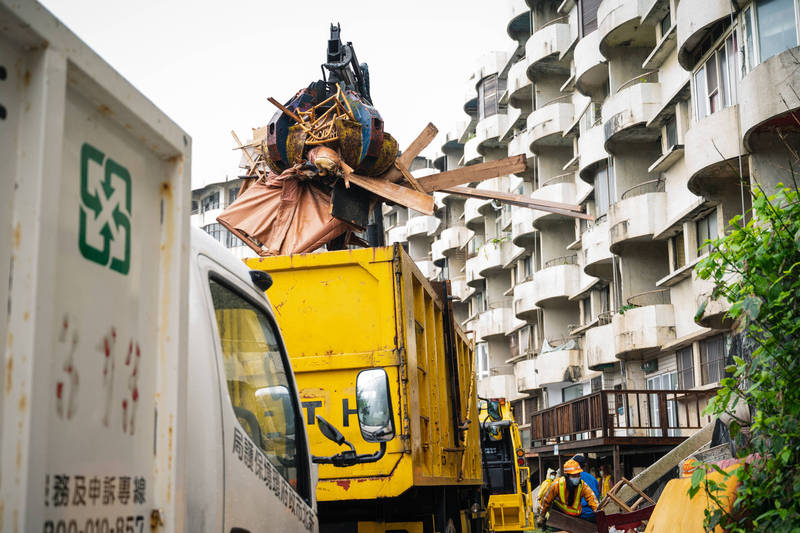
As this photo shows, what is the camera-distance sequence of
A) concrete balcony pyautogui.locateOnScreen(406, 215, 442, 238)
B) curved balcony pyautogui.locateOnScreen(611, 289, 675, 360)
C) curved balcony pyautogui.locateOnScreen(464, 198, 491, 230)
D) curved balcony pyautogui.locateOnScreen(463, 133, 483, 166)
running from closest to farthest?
curved balcony pyautogui.locateOnScreen(611, 289, 675, 360) < curved balcony pyautogui.locateOnScreen(464, 198, 491, 230) < curved balcony pyautogui.locateOnScreen(463, 133, 483, 166) < concrete balcony pyautogui.locateOnScreen(406, 215, 442, 238)

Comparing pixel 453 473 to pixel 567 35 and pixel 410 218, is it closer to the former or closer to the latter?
pixel 567 35

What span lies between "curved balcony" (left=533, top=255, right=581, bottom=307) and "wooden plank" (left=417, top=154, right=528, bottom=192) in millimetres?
25327

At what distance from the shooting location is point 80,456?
2.28m

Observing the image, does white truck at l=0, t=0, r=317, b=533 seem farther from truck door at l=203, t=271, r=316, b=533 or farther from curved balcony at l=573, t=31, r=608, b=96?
curved balcony at l=573, t=31, r=608, b=96

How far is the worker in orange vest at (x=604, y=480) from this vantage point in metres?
22.6

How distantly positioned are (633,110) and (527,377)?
16.0 metres

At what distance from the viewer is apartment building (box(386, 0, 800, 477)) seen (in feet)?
60.1

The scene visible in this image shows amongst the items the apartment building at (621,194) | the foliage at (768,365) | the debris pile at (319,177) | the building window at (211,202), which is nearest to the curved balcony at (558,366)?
the apartment building at (621,194)

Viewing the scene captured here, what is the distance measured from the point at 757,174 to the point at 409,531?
12.4 m

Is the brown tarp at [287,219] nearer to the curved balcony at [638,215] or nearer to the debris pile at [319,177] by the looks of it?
the debris pile at [319,177]

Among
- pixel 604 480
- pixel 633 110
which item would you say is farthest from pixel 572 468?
pixel 633 110

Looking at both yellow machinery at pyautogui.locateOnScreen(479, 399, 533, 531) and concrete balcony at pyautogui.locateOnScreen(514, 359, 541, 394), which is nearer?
yellow machinery at pyautogui.locateOnScreen(479, 399, 533, 531)

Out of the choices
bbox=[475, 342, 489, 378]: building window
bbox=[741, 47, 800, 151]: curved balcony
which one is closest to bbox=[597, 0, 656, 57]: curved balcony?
bbox=[741, 47, 800, 151]: curved balcony

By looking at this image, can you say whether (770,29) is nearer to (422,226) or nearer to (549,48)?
(549,48)
